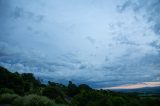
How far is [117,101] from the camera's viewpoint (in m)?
43.7

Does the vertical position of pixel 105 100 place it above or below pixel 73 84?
below

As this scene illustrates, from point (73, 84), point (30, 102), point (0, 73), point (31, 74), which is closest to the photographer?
point (30, 102)

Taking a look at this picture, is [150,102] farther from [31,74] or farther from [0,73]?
[31,74]

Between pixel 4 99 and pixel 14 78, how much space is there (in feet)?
81.0

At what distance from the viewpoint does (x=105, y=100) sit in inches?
1481

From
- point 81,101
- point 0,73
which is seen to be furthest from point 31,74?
point 81,101

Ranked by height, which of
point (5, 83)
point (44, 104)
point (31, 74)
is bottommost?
point (44, 104)

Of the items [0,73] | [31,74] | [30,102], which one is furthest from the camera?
[31,74]

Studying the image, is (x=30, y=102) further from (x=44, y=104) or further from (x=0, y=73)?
(x=0, y=73)

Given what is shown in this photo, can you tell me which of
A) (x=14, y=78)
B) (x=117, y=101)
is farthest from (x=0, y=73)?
(x=117, y=101)

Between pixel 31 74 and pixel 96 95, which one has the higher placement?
pixel 31 74

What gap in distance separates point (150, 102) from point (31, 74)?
6621 cm

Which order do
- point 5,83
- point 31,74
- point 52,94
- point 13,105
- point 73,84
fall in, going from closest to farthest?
point 13,105 → point 52,94 → point 5,83 → point 73,84 → point 31,74

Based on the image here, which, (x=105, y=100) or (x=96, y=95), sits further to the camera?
(x=96, y=95)
